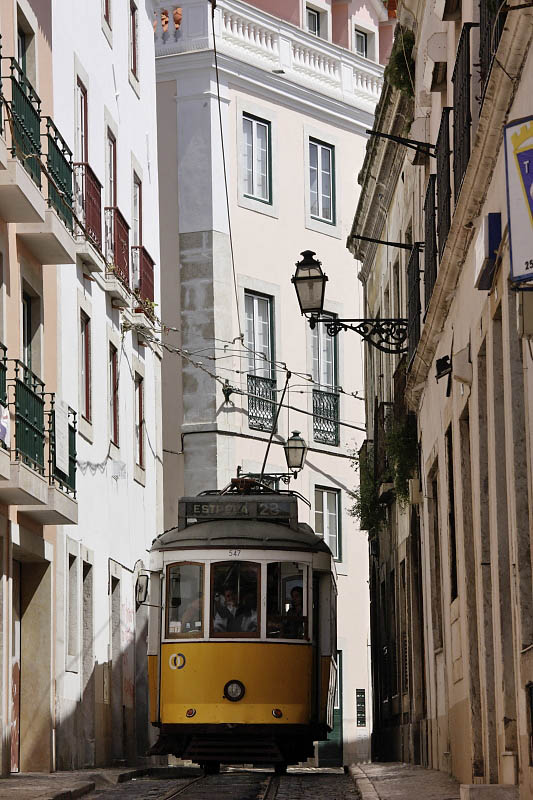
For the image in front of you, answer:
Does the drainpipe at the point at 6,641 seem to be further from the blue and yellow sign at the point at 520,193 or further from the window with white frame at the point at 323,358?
the window with white frame at the point at 323,358

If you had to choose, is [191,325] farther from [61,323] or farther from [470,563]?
[470,563]

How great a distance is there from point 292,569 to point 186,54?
16216 millimetres

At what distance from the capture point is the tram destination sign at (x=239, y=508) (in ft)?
67.9

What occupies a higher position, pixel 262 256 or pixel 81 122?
pixel 262 256

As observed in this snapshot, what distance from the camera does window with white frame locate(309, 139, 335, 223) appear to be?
3609cm

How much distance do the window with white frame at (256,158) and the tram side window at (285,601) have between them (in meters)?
15.6

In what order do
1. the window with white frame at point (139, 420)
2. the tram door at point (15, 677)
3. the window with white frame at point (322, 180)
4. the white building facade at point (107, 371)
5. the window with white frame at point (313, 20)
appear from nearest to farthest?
1. the tram door at point (15, 677)
2. the white building facade at point (107, 371)
3. the window with white frame at point (139, 420)
4. the window with white frame at point (322, 180)
5. the window with white frame at point (313, 20)

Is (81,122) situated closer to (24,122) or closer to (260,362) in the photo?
(24,122)

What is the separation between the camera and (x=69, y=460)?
65.9 ft

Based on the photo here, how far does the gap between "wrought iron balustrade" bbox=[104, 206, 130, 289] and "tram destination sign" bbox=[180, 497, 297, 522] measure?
5071 millimetres

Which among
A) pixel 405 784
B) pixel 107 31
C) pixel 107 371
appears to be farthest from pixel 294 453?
pixel 405 784

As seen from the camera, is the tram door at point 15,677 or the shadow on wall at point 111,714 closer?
the tram door at point 15,677

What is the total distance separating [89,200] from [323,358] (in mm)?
13060

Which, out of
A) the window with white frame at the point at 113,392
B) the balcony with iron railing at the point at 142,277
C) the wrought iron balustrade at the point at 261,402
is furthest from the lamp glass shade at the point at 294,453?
the wrought iron balustrade at the point at 261,402
